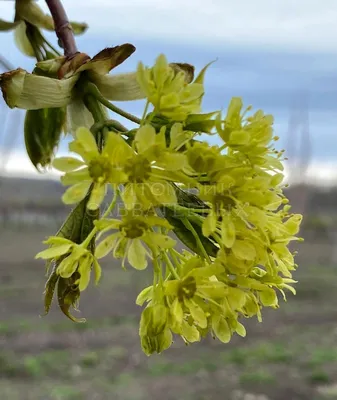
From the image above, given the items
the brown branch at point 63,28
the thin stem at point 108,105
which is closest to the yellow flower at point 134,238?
the thin stem at point 108,105

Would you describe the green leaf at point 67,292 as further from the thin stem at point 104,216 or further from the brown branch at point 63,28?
the brown branch at point 63,28

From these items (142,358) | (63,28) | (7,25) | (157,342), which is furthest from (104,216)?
(142,358)

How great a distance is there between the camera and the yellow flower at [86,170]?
49 cm

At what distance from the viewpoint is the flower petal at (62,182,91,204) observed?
1.60ft

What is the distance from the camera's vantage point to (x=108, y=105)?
0.60m

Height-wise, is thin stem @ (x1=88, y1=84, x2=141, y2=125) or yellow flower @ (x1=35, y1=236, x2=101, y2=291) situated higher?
thin stem @ (x1=88, y1=84, x2=141, y2=125)

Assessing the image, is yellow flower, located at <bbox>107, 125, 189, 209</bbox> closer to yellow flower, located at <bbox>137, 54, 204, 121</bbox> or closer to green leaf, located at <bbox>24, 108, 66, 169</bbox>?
yellow flower, located at <bbox>137, 54, 204, 121</bbox>

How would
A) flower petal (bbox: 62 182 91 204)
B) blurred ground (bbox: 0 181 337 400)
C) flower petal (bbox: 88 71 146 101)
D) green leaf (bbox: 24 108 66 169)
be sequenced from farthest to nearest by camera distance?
blurred ground (bbox: 0 181 337 400) → green leaf (bbox: 24 108 66 169) → flower petal (bbox: 88 71 146 101) → flower petal (bbox: 62 182 91 204)

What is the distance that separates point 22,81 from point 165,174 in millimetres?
187

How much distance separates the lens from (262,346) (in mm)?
5855

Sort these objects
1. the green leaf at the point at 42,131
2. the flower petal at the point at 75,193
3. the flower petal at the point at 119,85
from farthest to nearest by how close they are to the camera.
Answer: the green leaf at the point at 42,131 → the flower petal at the point at 119,85 → the flower petal at the point at 75,193

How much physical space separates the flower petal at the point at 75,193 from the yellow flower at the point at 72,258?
5cm

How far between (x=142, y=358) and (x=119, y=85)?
5.34 m

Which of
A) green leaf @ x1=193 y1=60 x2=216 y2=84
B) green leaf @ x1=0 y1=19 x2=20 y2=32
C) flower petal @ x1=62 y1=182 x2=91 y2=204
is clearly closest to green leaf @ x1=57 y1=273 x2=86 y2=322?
flower petal @ x1=62 y1=182 x2=91 y2=204
